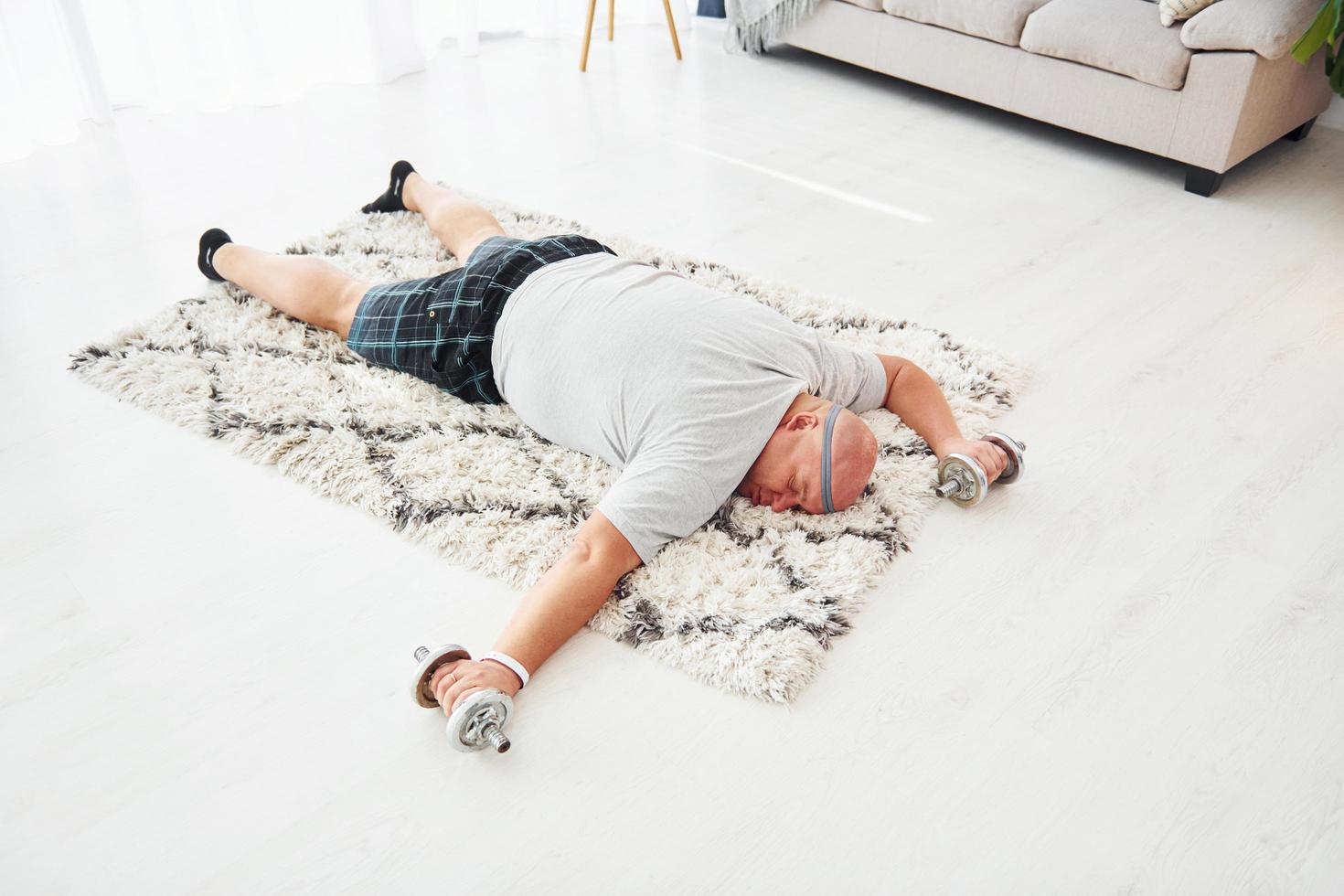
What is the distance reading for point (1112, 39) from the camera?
2.82m

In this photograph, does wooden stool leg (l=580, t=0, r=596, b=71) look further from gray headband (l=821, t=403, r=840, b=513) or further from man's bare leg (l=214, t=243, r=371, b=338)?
gray headband (l=821, t=403, r=840, b=513)

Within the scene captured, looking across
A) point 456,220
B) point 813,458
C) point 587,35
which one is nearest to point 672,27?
point 587,35

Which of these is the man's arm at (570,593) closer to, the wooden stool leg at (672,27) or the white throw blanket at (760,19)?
the white throw blanket at (760,19)

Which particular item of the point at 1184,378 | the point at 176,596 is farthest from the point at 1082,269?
the point at 176,596

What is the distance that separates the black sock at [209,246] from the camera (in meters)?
2.39

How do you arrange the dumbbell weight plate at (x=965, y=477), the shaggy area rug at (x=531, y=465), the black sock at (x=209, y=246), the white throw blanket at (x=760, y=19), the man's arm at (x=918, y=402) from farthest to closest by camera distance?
the white throw blanket at (x=760, y=19)
the black sock at (x=209, y=246)
the man's arm at (x=918, y=402)
the dumbbell weight plate at (x=965, y=477)
the shaggy area rug at (x=531, y=465)

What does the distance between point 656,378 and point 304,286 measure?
3.08 feet

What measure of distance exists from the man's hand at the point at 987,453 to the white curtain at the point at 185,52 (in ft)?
8.80

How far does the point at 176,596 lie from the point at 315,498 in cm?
28

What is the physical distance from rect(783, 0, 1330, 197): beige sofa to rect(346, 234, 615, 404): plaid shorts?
5.39 feet

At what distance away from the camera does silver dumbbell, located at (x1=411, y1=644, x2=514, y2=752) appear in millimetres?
1351

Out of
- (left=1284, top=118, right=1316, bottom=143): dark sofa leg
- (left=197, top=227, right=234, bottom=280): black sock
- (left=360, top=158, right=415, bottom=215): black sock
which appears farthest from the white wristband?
(left=1284, top=118, right=1316, bottom=143): dark sofa leg

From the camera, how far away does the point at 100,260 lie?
2.56 meters

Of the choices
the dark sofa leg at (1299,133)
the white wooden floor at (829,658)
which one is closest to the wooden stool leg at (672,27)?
the white wooden floor at (829,658)
